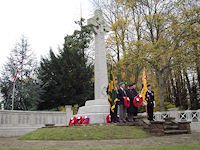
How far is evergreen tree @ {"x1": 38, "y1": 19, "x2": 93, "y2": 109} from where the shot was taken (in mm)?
23797

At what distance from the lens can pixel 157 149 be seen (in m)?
5.75

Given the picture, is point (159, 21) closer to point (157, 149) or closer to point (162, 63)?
point (162, 63)

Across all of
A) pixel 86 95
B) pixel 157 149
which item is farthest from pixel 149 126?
pixel 86 95

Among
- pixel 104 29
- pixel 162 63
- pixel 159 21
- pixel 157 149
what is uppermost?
pixel 159 21

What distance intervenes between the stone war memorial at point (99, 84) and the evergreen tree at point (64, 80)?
10.0 metres

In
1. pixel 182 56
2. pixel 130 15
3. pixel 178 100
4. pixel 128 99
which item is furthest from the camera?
pixel 178 100

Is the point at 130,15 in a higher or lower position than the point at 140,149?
higher

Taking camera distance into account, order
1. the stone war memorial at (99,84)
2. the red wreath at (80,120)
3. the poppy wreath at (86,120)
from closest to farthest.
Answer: the poppy wreath at (86,120) < the red wreath at (80,120) < the stone war memorial at (99,84)

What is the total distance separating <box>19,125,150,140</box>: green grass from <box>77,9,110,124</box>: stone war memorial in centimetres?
254

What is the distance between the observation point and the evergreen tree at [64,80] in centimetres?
2380

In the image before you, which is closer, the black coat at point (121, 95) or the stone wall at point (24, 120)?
the black coat at point (121, 95)

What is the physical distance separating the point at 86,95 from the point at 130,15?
9.64 m

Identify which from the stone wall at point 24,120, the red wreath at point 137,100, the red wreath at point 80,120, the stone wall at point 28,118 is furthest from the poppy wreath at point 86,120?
the stone wall at point 28,118

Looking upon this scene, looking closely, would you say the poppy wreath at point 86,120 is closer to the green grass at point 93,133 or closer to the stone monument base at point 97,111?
the stone monument base at point 97,111
